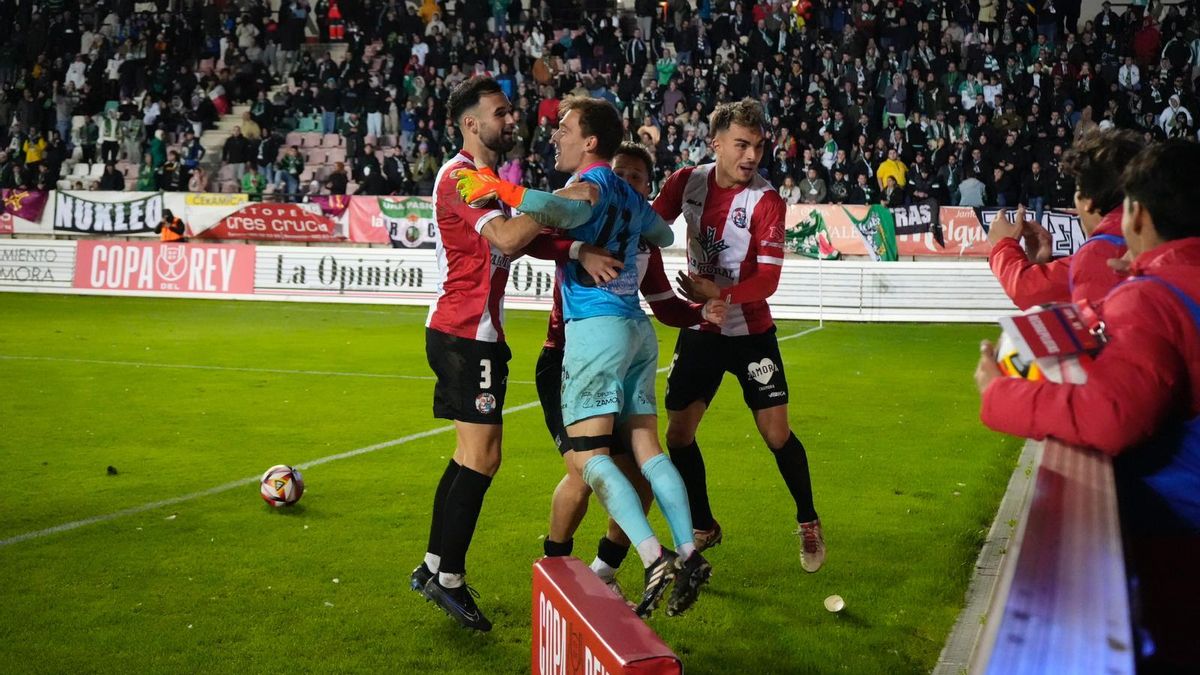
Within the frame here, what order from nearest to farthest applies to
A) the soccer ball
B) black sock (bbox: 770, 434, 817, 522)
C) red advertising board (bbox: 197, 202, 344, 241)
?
1. black sock (bbox: 770, 434, 817, 522)
2. the soccer ball
3. red advertising board (bbox: 197, 202, 344, 241)

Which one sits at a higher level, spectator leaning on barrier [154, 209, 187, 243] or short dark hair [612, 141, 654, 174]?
short dark hair [612, 141, 654, 174]

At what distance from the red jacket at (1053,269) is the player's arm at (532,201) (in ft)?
4.96

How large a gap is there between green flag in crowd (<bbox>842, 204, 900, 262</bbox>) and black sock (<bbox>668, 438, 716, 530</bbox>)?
17.7m

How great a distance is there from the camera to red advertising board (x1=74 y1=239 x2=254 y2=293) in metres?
22.0

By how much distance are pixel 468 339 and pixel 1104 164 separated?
8.57ft

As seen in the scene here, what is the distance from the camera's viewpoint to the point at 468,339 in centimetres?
508

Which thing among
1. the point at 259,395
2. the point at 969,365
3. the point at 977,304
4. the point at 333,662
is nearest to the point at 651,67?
the point at 977,304

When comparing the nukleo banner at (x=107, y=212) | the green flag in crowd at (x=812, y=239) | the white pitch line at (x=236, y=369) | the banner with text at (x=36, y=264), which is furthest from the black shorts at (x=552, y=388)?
the nukleo banner at (x=107, y=212)

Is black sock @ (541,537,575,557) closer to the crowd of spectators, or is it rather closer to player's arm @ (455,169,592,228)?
player's arm @ (455,169,592,228)

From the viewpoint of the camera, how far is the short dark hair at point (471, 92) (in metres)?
5.00

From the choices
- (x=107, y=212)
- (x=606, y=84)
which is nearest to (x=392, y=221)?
(x=606, y=84)

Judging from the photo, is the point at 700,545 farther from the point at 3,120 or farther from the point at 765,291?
the point at 3,120

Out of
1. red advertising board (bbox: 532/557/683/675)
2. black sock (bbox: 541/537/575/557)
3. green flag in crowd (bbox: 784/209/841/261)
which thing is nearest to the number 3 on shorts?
black sock (bbox: 541/537/575/557)

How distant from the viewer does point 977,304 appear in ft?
62.4
